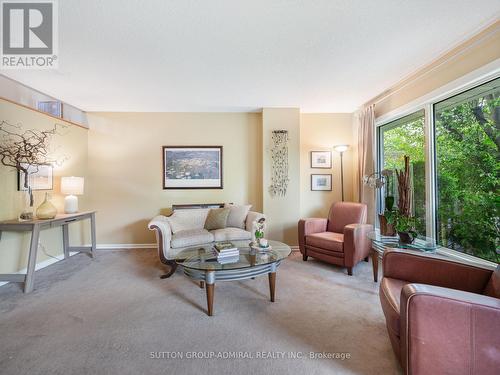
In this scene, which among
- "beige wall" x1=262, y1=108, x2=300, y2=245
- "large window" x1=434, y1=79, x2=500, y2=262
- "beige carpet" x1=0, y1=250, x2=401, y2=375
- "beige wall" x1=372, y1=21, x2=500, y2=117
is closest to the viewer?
"beige carpet" x1=0, y1=250, x2=401, y2=375

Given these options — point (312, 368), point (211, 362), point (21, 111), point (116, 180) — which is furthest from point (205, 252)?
point (21, 111)

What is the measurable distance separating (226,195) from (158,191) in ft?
4.20

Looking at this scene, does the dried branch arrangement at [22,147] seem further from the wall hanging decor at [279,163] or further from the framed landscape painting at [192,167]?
the wall hanging decor at [279,163]

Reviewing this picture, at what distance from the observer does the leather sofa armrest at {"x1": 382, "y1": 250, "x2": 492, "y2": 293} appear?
1439 millimetres

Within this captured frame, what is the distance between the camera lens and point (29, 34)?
1936 millimetres

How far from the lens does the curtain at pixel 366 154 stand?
340 centimetres

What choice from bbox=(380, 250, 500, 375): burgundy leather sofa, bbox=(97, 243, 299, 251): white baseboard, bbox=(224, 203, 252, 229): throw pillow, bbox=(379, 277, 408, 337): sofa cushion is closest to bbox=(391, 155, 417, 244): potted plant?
bbox=(379, 277, 408, 337): sofa cushion

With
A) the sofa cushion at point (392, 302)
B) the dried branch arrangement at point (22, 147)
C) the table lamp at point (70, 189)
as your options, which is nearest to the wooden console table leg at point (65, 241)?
the table lamp at point (70, 189)

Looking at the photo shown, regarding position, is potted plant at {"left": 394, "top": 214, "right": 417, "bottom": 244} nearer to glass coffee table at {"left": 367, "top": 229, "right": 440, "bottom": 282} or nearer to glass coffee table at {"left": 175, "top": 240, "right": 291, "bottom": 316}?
glass coffee table at {"left": 367, "top": 229, "right": 440, "bottom": 282}

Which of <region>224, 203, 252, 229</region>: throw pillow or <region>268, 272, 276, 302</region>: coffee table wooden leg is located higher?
<region>224, 203, 252, 229</region>: throw pillow

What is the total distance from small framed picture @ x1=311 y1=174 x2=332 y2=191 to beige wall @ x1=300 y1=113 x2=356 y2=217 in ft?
0.19

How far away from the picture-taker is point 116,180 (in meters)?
4.02

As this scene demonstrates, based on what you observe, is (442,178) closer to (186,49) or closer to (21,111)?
(186,49)

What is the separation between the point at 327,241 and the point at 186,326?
78.7 inches
